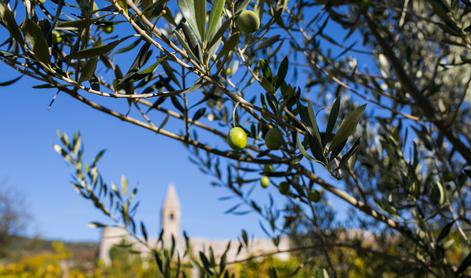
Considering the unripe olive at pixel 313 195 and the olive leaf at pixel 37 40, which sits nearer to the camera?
the olive leaf at pixel 37 40

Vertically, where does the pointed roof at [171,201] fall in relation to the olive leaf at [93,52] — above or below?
above

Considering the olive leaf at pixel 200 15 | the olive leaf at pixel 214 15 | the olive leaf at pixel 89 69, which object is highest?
the olive leaf at pixel 214 15

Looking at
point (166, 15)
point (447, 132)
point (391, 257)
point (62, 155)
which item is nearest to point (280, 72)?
point (166, 15)

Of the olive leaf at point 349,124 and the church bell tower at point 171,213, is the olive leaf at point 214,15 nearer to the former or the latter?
the olive leaf at point 349,124

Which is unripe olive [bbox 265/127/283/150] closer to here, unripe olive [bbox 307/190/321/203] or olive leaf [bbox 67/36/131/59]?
olive leaf [bbox 67/36/131/59]

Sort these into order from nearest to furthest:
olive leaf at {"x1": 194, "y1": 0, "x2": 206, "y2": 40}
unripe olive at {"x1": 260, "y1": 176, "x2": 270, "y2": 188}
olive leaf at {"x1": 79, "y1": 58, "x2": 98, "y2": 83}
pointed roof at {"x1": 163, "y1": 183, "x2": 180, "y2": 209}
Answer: olive leaf at {"x1": 194, "y1": 0, "x2": 206, "y2": 40}, olive leaf at {"x1": 79, "y1": 58, "x2": 98, "y2": 83}, unripe olive at {"x1": 260, "y1": 176, "x2": 270, "y2": 188}, pointed roof at {"x1": 163, "y1": 183, "x2": 180, "y2": 209}

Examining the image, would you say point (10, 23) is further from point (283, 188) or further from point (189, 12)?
point (283, 188)

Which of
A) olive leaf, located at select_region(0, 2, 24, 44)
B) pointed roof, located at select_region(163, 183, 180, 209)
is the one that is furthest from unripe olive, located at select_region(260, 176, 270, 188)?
pointed roof, located at select_region(163, 183, 180, 209)

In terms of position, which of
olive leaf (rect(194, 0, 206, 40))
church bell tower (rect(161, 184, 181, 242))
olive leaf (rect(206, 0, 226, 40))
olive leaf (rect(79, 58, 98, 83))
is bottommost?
olive leaf (rect(79, 58, 98, 83))

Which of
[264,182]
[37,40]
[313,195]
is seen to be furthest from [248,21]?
[264,182]

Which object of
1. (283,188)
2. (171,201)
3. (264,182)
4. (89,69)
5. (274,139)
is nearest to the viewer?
(89,69)

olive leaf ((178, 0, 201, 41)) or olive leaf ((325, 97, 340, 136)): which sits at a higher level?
olive leaf ((178, 0, 201, 41))

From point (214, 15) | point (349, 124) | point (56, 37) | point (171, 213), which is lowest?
point (349, 124)

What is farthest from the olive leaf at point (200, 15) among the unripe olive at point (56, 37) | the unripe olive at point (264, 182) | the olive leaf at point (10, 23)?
the unripe olive at point (264, 182)
